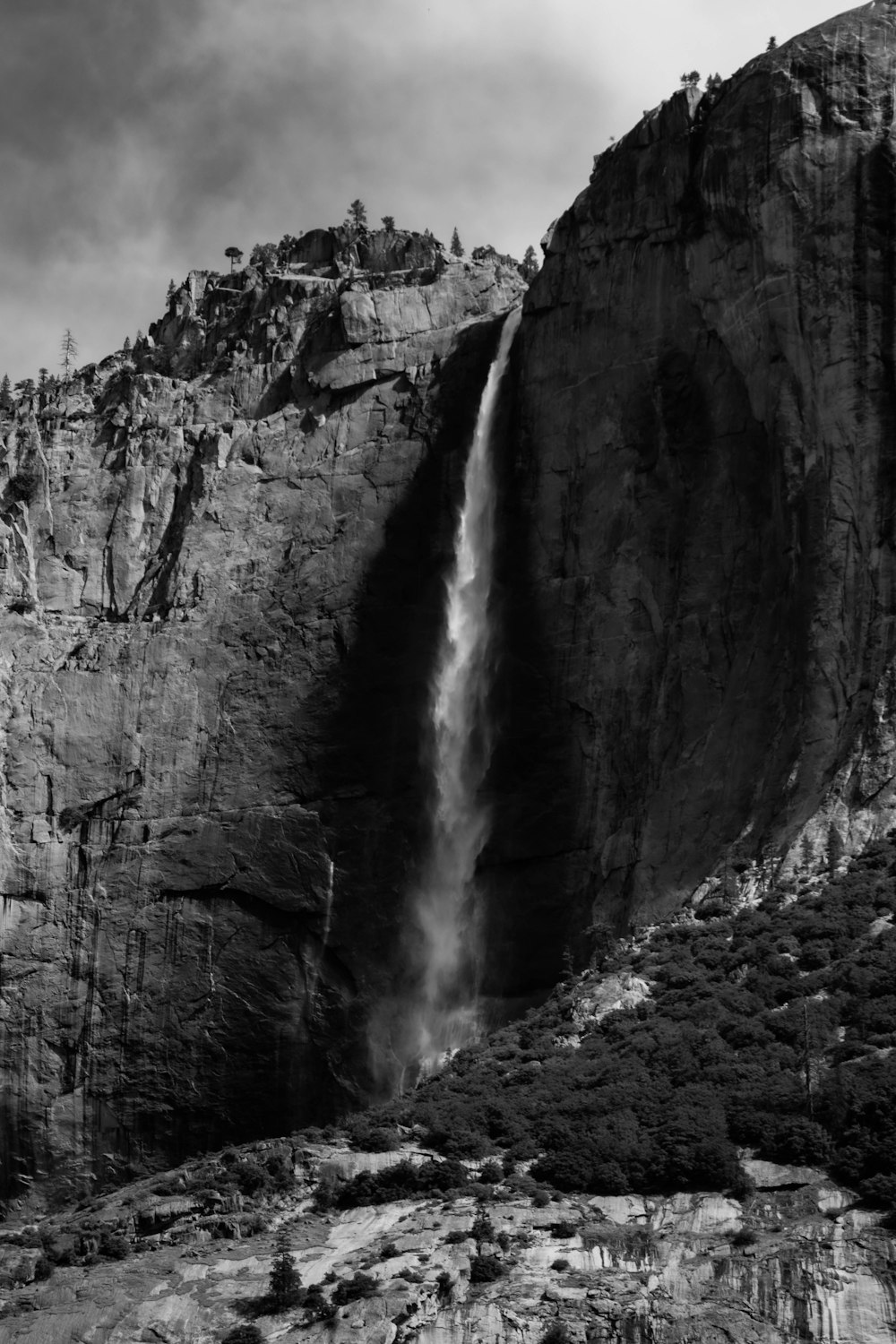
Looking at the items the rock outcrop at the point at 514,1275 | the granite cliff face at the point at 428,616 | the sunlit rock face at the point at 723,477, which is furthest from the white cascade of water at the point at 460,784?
the rock outcrop at the point at 514,1275

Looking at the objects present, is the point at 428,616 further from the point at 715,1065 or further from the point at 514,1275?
the point at 514,1275

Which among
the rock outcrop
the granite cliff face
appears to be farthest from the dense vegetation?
the granite cliff face

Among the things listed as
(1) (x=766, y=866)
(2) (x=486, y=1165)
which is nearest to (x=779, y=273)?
(1) (x=766, y=866)

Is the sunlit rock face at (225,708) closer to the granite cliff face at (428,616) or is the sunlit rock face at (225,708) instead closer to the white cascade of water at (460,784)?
the granite cliff face at (428,616)

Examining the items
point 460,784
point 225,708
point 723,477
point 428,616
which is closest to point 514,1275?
point 460,784

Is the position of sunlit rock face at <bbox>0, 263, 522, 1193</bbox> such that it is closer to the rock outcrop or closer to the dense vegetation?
the dense vegetation

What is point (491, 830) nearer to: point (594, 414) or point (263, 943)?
point (263, 943)
